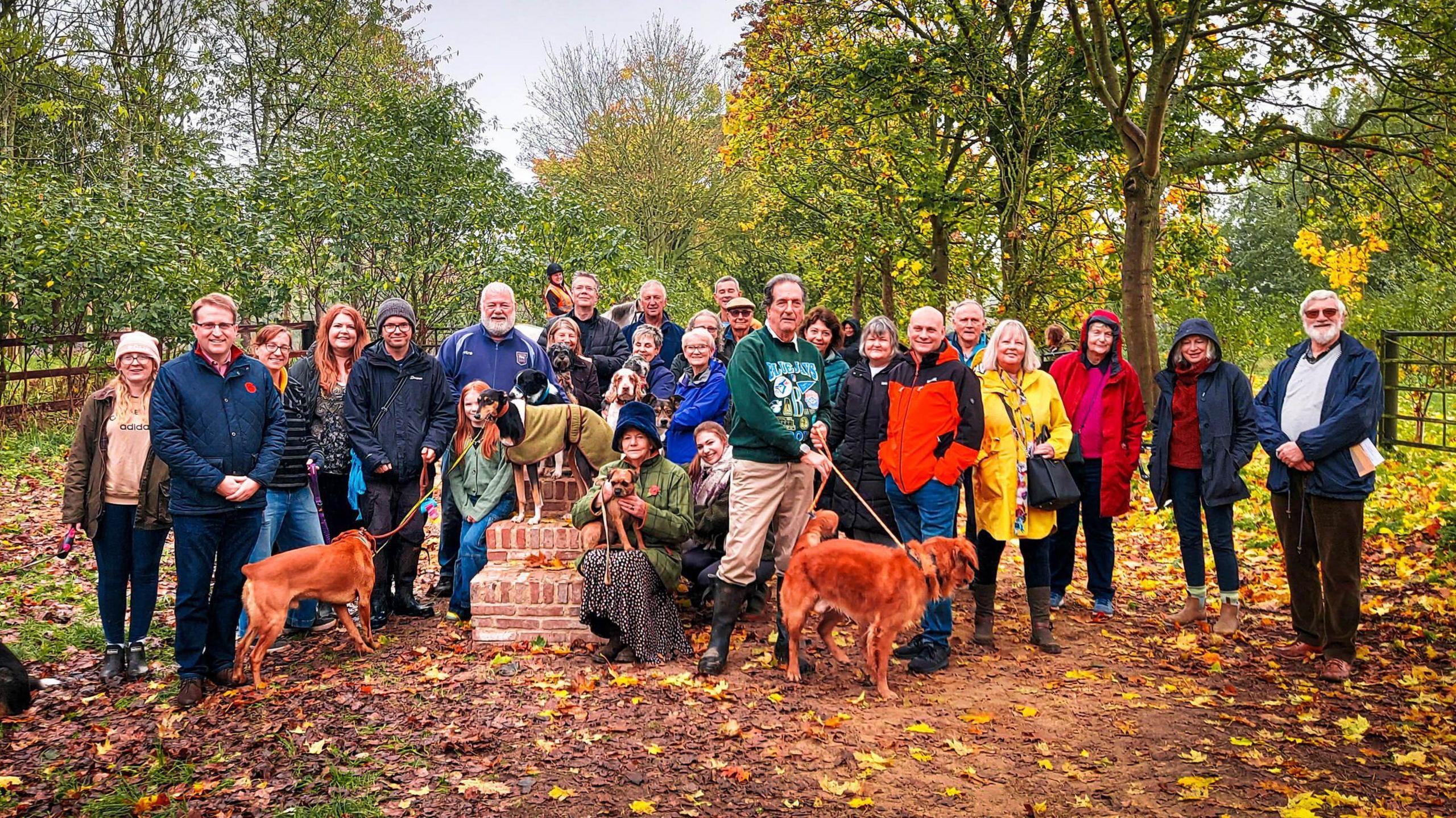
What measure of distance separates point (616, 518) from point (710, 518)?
685 millimetres

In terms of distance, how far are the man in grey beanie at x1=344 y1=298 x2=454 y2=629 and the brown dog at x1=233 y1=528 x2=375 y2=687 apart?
346mm

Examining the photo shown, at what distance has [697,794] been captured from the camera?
11.7 feet

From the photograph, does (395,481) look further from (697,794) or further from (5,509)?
(5,509)

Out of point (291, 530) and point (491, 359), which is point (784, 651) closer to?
point (491, 359)

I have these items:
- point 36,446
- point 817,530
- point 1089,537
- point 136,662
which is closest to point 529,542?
point 817,530

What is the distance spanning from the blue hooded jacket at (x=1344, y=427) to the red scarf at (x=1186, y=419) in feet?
1.85

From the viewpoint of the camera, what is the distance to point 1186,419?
5.56 meters

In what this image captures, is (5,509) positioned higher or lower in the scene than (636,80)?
lower

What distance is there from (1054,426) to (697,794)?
307cm

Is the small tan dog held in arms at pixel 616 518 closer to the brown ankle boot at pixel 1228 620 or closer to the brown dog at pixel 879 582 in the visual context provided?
the brown dog at pixel 879 582

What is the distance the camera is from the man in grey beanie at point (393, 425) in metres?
5.66

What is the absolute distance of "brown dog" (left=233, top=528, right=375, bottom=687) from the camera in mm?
4715

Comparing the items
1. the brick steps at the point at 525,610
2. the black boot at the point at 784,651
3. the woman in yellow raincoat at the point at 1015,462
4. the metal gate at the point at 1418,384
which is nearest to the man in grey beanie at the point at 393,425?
the brick steps at the point at 525,610

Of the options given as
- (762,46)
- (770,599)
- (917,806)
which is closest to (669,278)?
(762,46)
